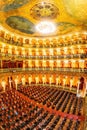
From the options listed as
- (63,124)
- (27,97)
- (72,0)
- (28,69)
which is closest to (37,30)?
(28,69)

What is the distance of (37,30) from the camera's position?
2688 centimetres

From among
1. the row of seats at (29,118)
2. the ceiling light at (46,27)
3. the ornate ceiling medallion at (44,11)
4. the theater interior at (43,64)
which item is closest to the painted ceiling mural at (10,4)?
the theater interior at (43,64)

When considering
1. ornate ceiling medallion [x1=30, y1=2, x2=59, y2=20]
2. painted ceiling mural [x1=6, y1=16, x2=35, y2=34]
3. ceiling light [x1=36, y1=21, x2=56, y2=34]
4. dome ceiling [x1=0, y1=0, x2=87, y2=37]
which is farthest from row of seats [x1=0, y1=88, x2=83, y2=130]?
ceiling light [x1=36, y1=21, x2=56, y2=34]

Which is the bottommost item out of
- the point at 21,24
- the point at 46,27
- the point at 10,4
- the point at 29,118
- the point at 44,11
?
the point at 29,118

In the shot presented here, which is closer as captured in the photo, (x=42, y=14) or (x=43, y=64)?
(x=42, y=14)

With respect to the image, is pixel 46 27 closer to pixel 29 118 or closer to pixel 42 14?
pixel 42 14

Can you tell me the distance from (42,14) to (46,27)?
428cm

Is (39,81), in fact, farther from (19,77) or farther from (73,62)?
(73,62)

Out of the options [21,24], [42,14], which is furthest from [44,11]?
[21,24]

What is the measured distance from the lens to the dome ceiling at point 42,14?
58.6 feet

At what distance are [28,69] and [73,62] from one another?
781 centimetres

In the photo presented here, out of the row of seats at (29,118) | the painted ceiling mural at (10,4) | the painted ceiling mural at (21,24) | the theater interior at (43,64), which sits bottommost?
the row of seats at (29,118)

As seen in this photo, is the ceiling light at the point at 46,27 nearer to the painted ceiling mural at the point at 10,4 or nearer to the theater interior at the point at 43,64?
the theater interior at the point at 43,64

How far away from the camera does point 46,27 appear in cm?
2550
